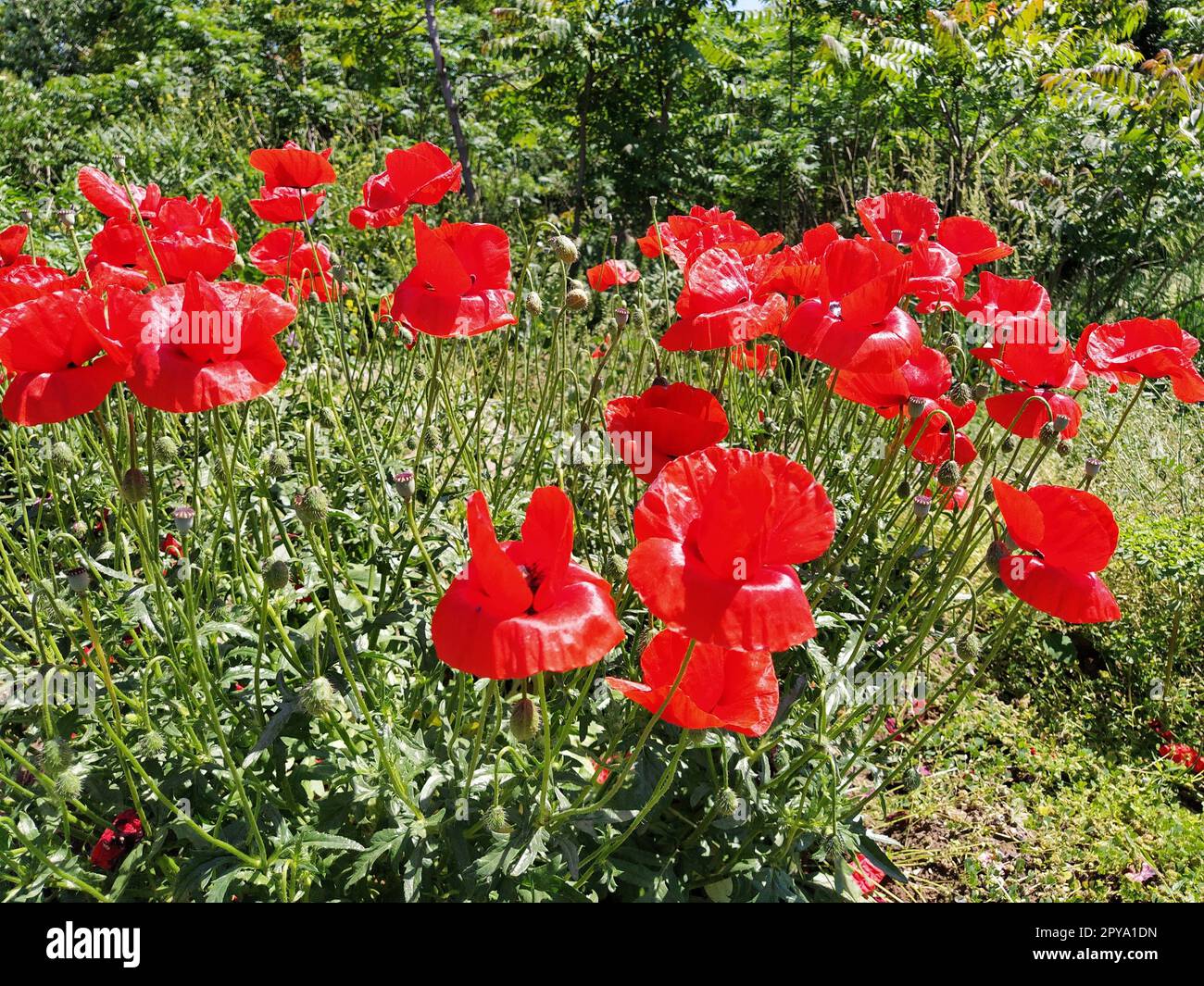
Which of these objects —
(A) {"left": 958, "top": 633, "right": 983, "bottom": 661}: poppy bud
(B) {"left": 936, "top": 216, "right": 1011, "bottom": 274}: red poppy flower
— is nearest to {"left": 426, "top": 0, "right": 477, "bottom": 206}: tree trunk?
(B) {"left": 936, "top": 216, "right": 1011, "bottom": 274}: red poppy flower

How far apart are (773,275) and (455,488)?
1.09 metres

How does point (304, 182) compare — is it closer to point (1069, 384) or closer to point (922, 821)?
point (1069, 384)

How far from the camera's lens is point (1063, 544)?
57.2 inches

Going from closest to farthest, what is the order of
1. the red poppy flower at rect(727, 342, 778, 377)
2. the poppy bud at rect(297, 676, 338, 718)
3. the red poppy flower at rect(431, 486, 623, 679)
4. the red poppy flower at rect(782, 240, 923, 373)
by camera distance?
the red poppy flower at rect(431, 486, 623, 679), the poppy bud at rect(297, 676, 338, 718), the red poppy flower at rect(782, 240, 923, 373), the red poppy flower at rect(727, 342, 778, 377)

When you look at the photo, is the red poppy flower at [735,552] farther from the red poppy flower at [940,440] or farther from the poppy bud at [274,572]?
the red poppy flower at [940,440]

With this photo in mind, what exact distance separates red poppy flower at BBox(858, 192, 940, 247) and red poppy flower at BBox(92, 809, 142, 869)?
7.11ft

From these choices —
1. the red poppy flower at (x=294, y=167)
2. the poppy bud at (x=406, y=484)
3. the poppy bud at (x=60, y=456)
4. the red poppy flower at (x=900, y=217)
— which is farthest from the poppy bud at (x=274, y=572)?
the red poppy flower at (x=900, y=217)

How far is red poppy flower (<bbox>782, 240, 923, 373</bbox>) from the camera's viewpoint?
1.71 meters

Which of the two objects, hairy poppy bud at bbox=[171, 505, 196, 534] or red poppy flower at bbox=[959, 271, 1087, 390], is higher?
red poppy flower at bbox=[959, 271, 1087, 390]

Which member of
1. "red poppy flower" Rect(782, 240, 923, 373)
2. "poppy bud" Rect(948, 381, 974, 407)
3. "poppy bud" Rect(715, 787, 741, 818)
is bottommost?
"poppy bud" Rect(715, 787, 741, 818)

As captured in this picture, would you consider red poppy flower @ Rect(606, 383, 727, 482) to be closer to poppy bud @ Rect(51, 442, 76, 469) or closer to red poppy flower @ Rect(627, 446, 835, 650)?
red poppy flower @ Rect(627, 446, 835, 650)

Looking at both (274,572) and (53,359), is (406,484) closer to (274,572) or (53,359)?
(274,572)

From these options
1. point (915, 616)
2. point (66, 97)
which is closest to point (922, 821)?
point (915, 616)
